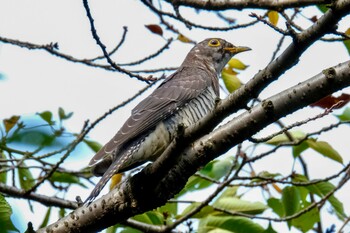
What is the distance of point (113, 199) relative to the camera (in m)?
2.65

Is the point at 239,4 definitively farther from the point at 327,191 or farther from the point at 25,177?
the point at 25,177

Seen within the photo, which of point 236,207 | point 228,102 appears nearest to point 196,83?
point 236,207

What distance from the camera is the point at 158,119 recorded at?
361cm

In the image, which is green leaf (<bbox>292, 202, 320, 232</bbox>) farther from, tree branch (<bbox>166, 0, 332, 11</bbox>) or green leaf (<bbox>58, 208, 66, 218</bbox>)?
green leaf (<bbox>58, 208, 66, 218</bbox>)

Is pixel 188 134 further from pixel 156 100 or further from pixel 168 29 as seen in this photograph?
pixel 168 29

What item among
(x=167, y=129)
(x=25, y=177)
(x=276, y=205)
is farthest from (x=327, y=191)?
(x=25, y=177)

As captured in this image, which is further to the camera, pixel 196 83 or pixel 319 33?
pixel 196 83

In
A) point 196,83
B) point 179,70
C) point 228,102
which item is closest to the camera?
point 228,102

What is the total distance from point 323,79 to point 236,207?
160cm

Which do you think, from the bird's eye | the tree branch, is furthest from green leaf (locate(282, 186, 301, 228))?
the bird's eye

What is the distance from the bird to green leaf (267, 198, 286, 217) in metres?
0.66

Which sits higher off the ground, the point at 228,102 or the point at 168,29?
the point at 168,29

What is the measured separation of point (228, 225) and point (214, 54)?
2.45 meters

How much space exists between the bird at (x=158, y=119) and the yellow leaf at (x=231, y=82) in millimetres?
177
